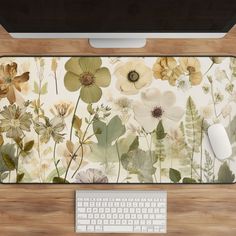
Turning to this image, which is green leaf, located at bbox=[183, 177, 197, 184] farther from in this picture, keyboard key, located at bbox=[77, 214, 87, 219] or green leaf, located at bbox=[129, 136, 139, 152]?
keyboard key, located at bbox=[77, 214, 87, 219]

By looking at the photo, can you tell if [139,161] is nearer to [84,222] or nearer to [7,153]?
[84,222]

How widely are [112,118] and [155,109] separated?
0.14 m

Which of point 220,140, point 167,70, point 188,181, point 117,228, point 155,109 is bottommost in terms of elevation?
point 117,228

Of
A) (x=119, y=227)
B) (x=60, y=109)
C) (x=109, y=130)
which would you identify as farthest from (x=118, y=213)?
(x=60, y=109)

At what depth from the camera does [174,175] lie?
1388 millimetres

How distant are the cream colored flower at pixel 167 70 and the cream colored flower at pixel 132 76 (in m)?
0.02

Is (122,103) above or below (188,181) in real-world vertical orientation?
above

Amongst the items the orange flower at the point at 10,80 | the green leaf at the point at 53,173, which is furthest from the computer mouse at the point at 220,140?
the orange flower at the point at 10,80

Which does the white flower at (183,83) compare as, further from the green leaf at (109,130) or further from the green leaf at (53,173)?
the green leaf at (53,173)
